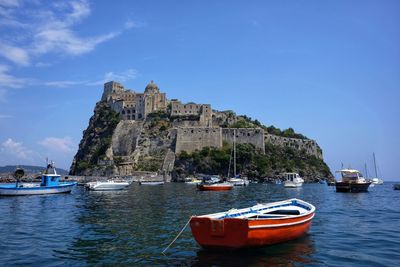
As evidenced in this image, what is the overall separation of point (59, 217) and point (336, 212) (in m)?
17.1

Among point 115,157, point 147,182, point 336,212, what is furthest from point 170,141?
point 336,212

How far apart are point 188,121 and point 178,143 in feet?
29.9

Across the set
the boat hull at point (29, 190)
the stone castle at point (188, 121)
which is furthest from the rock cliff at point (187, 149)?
the boat hull at point (29, 190)

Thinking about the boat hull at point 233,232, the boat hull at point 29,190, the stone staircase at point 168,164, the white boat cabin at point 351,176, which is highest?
the stone staircase at point 168,164

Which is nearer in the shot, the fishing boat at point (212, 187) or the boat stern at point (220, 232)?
the boat stern at point (220, 232)

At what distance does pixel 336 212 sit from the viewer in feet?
75.5

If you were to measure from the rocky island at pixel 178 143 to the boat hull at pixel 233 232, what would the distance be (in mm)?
68479

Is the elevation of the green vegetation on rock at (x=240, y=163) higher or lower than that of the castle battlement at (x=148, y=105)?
lower

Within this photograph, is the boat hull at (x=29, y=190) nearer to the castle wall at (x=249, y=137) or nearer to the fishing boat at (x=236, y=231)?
the fishing boat at (x=236, y=231)

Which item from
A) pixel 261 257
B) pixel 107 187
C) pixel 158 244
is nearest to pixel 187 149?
pixel 107 187

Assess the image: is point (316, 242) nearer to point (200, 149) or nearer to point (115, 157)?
point (200, 149)

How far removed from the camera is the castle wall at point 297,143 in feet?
305

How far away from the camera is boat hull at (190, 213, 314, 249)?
11.2 m

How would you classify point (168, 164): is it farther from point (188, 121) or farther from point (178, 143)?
point (188, 121)
